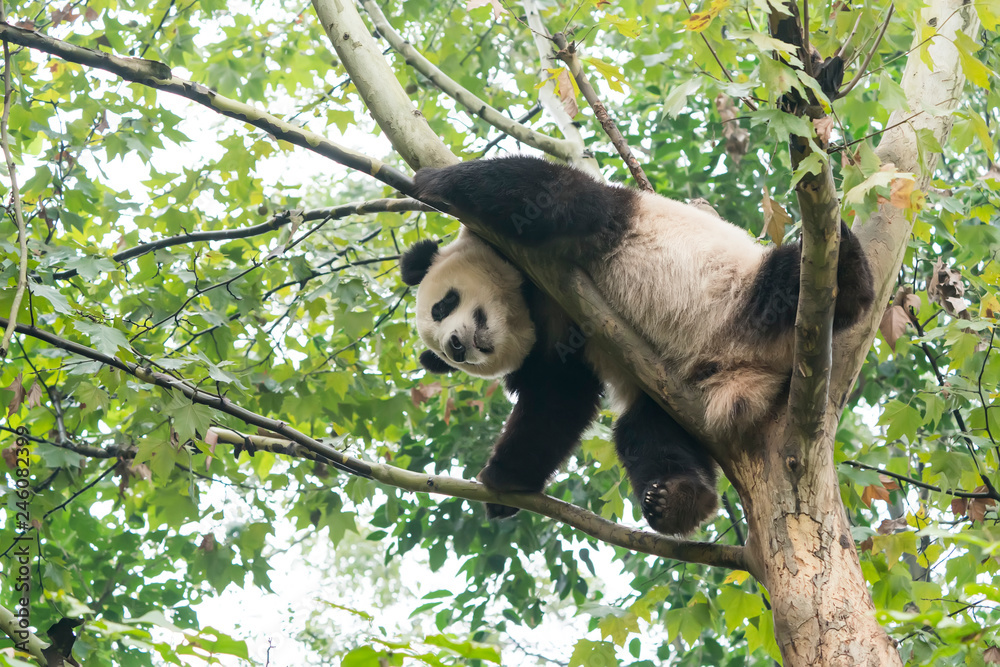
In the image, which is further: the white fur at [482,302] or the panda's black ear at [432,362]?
the panda's black ear at [432,362]

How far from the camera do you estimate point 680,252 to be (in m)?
3.59

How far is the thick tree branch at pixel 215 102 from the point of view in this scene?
2.70m

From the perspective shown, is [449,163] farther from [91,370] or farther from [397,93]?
[91,370]

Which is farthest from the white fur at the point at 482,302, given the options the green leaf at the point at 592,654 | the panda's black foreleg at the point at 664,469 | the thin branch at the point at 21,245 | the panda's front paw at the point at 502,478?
the thin branch at the point at 21,245

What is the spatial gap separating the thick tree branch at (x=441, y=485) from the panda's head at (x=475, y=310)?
1042 millimetres

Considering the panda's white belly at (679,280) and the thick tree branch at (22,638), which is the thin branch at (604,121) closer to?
the panda's white belly at (679,280)

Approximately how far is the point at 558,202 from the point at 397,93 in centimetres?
85

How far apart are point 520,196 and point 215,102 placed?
1227 mm

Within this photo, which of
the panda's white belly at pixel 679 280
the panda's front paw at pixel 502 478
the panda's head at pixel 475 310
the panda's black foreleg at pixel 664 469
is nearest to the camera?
the panda's black foreleg at pixel 664 469

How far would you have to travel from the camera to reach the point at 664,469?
141 inches

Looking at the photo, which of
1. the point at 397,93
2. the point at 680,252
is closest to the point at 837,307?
the point at 680,252

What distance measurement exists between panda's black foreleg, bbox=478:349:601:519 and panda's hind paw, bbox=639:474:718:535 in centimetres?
79

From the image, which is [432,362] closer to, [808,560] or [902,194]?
[808,560]

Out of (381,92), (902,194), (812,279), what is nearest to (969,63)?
(902,194)
